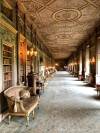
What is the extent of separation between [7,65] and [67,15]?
405 centimetres

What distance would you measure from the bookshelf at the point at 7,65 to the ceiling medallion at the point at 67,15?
304 centimetres

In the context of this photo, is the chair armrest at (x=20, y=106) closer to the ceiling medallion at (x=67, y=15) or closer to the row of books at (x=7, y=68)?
the row of books at (x=7, y=68)

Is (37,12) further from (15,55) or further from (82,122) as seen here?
(82,122)

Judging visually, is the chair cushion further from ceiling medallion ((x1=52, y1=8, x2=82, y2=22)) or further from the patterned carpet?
ceiling medallion ((x1=52, y1=8, x2=82, y2=22))

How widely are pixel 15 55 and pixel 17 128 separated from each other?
3053mm

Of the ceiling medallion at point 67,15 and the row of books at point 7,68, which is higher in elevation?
the ceiling medallion at point 67,15

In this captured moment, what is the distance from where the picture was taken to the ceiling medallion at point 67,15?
25.5 feet

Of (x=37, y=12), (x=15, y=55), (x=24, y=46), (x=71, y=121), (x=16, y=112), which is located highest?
(x=37, y=12)

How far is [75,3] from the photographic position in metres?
6.80

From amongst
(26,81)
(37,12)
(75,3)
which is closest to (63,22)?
(37,12)

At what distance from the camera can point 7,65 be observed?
6.02m

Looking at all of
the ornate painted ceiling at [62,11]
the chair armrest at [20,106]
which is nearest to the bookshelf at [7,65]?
the chair armrest at [20,106]

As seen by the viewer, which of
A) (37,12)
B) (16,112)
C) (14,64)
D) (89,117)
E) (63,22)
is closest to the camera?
(16,112)

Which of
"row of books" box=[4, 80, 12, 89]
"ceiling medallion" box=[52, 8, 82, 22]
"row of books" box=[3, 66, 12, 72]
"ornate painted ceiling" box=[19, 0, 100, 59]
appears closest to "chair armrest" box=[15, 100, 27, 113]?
"row of books" box=[4, 80, 12, 89]
